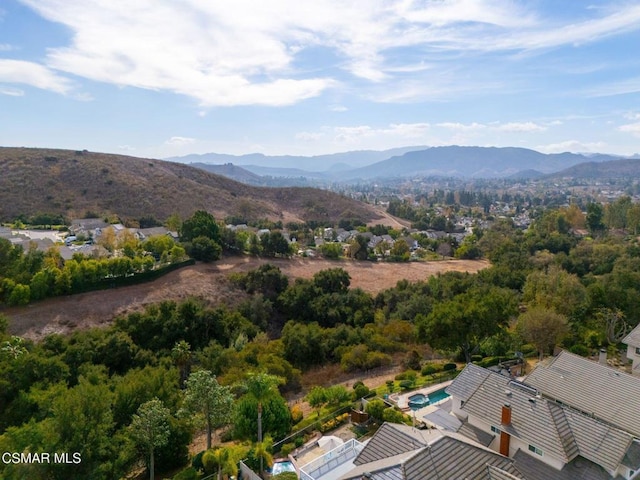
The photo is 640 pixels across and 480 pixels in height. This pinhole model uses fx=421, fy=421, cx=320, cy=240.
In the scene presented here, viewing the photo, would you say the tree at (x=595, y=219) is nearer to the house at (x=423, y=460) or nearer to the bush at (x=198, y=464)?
the house at (x=423, y=460)

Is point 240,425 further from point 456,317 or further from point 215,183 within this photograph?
point 215,183

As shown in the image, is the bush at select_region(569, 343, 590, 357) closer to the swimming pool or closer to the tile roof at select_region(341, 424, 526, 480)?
the tile roof at select_region(341, 424, 526, 480)

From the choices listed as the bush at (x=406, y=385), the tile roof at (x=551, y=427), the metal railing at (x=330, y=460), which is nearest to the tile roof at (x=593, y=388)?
the tile roof at (x=551, y=427)

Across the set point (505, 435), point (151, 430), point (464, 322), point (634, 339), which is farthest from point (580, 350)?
point (151, 430)

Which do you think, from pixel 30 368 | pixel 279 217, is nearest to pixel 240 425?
pixel 30 368

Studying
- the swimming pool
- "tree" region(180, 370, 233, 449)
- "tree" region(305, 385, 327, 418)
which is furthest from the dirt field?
Answer: the swimming pool

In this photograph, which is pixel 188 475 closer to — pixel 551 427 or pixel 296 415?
pixel 296 415
